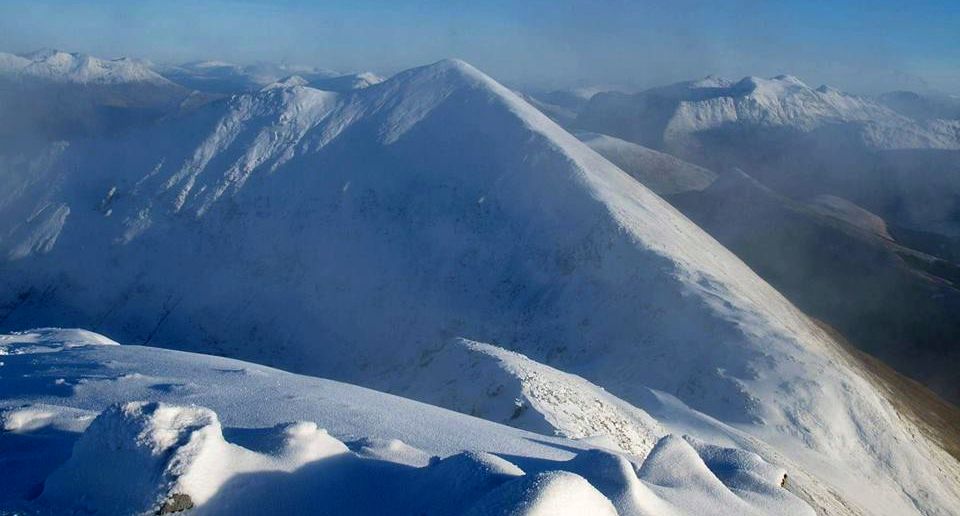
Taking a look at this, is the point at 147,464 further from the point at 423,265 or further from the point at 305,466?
the point at 423,265

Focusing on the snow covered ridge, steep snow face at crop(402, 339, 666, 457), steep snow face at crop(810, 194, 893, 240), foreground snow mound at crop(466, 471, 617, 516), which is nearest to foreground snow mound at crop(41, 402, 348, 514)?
the snow covered ridge

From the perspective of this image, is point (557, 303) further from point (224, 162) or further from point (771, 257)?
point (771, 257)

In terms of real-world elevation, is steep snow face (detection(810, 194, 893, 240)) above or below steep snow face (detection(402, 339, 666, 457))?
below

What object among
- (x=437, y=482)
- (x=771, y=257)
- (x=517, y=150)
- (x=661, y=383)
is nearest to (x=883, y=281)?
(x=771, y=257)

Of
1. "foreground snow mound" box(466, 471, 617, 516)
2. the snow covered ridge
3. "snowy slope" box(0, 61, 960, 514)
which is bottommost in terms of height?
"snowy slope" box(0, 61, 960, 514)

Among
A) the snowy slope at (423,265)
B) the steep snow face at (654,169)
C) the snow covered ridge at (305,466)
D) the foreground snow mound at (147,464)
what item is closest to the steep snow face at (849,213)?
the steep snow face at (654,169)

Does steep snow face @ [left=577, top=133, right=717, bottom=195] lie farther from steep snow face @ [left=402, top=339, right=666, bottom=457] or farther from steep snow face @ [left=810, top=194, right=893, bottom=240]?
steep snow face @ [left=402, top=339, right=666, bottom=457]

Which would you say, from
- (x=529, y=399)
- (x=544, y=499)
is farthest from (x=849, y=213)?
(x=544, y=499)
